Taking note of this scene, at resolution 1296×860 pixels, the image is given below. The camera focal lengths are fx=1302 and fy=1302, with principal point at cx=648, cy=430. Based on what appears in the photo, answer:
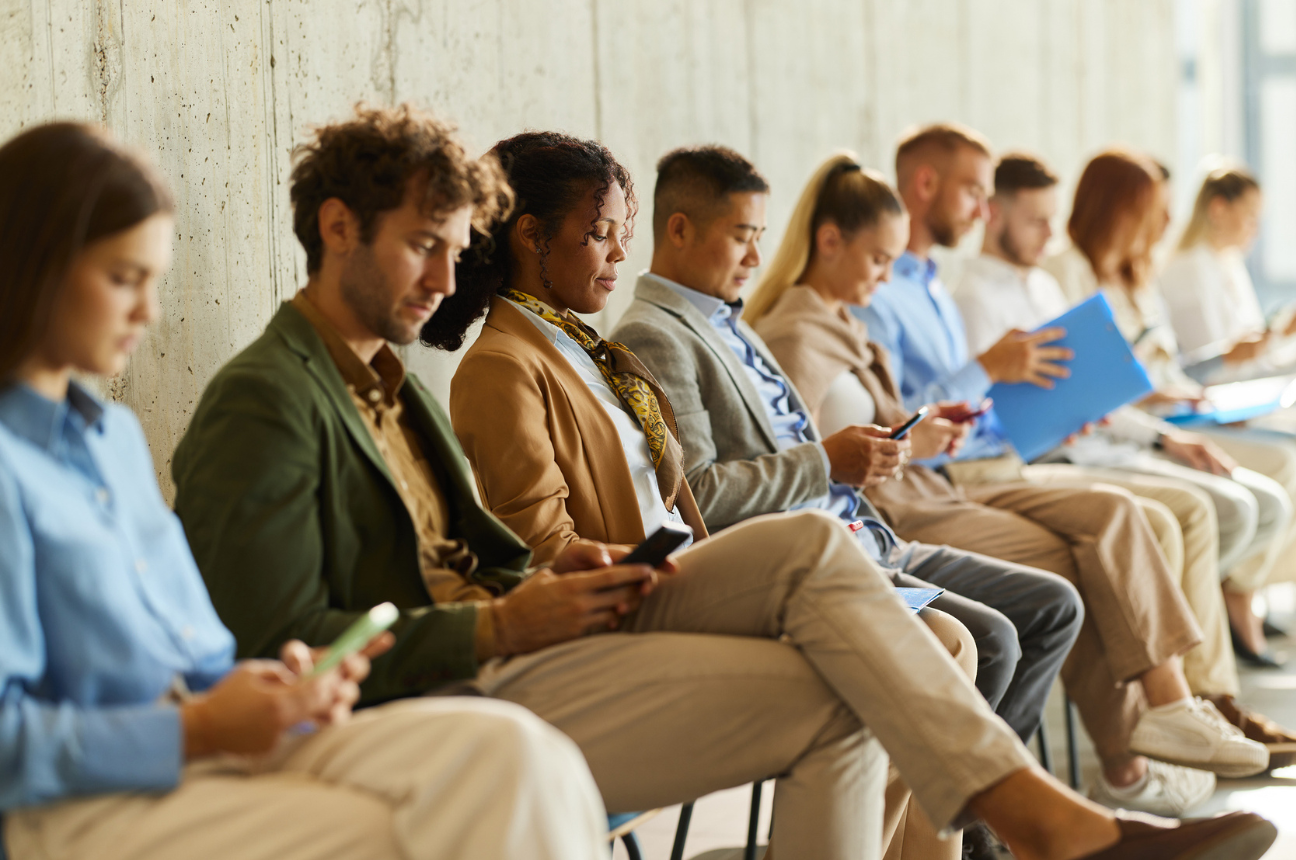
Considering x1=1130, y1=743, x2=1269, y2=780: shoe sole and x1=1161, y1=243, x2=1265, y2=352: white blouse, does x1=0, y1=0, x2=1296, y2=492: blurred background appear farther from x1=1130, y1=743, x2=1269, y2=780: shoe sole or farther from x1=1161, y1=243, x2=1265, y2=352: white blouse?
A: x1=1130, y1=743, x2=1269, y2=780: shoe sole

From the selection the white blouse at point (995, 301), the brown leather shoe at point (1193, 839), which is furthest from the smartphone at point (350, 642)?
the white blouse at point (995, 301)

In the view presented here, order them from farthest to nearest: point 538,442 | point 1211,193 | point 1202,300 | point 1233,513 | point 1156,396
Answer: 1. point 1211,193
2. point 1202,300
3. point 1156,396
4. point 1233,513
5. point 538,442

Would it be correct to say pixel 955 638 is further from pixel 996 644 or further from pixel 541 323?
pixel 541 323

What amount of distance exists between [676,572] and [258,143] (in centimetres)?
111

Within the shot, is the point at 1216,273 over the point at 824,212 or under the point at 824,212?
under

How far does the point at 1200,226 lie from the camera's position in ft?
17.4

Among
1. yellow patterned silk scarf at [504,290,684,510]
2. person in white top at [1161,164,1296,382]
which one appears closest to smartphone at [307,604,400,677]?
yellow patterned silk scarf at [504,290,684,510]

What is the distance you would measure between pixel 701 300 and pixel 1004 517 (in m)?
0.93

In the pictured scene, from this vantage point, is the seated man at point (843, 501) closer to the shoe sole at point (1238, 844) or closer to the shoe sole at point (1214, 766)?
the shoe sole at point (1214, 766)

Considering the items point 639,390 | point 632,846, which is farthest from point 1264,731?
point 639,390

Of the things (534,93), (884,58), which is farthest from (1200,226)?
(534,93)

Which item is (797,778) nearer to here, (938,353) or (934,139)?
(938,353)

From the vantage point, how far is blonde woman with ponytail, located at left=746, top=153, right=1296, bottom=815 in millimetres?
2838

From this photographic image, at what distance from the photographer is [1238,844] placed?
1546 millimetres
